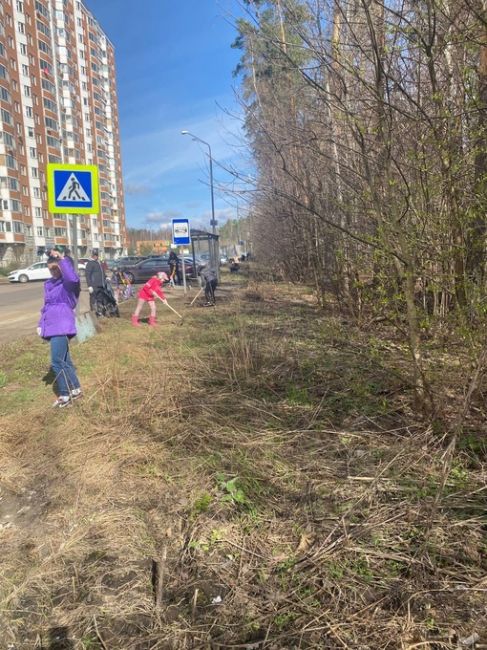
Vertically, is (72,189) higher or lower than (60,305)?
higher

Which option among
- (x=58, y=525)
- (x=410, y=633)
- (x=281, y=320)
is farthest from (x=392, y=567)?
(x=281, y=320)

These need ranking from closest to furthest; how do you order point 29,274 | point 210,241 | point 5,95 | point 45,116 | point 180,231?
point 180,231
point 210,241
point 29,274
point 5,95
point 45,116

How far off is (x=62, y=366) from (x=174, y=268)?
53.1 ft

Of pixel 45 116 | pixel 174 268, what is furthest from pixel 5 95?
pixel 174 268

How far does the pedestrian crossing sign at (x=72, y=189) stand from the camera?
7.87m

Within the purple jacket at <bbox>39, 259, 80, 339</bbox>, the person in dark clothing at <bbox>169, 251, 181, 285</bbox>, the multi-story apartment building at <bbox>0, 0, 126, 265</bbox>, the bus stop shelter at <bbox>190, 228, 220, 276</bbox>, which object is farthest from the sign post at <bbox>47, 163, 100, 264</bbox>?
the multi-story apartment building at <bbox>0, 0, 126, 265</bbox>

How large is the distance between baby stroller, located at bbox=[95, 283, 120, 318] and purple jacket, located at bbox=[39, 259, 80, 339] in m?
6.26

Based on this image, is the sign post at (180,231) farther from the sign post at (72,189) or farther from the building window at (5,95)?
the building window at (5,95)

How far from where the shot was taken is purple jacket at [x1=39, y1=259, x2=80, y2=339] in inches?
203

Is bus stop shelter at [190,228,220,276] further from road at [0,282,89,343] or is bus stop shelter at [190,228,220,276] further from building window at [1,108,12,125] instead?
building window at [1,108,12,125]

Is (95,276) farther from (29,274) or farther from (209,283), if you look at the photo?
(29,274)

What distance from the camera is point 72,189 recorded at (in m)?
7.99

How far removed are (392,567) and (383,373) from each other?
2.44 metres

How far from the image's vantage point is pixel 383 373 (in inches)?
181
